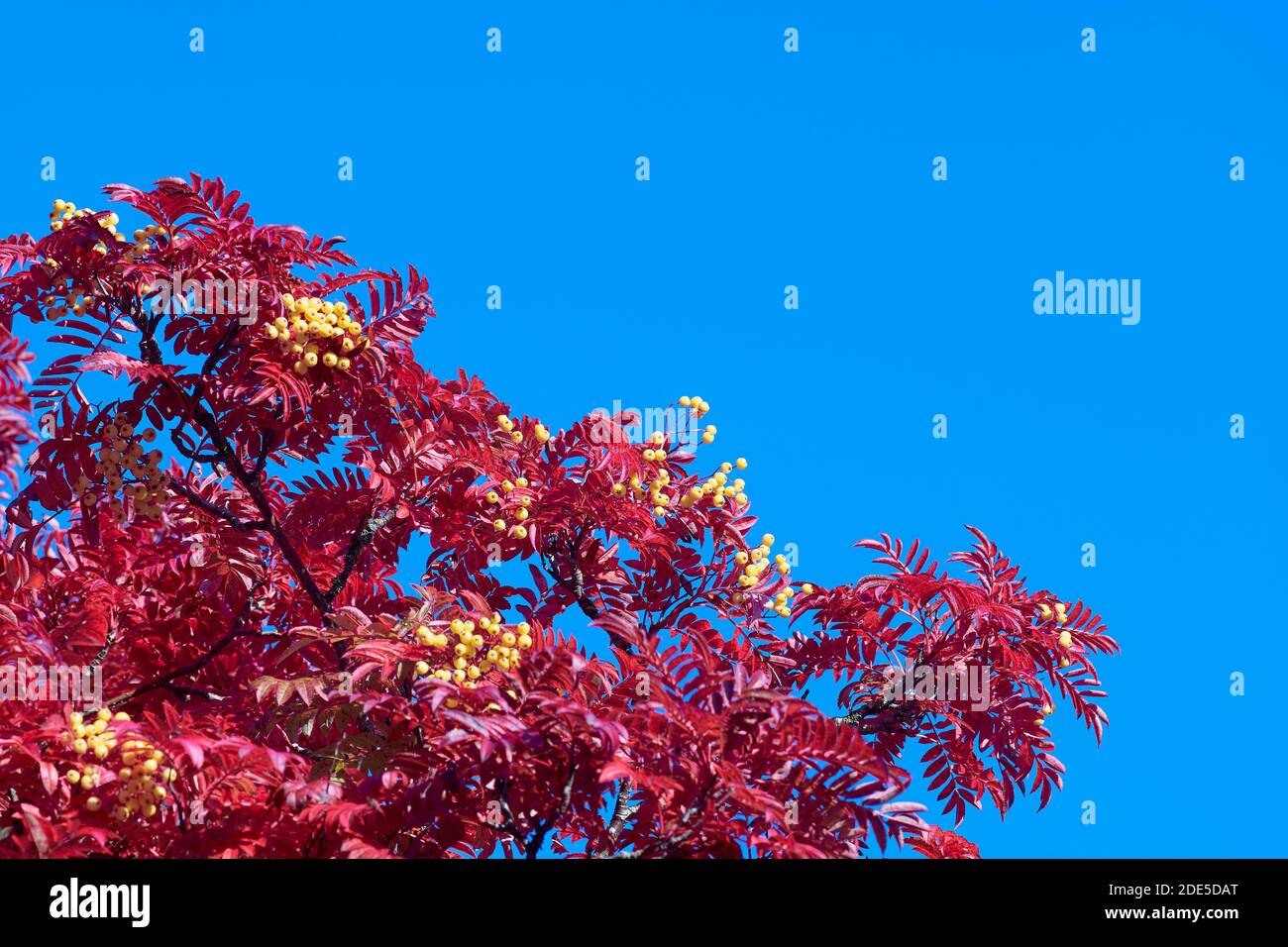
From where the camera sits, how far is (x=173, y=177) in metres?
5.58

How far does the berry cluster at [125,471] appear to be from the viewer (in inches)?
225

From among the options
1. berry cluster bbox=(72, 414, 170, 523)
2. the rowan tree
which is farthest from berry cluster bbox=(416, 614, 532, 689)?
berry cluster bbox=(72, 414, 170, 523)

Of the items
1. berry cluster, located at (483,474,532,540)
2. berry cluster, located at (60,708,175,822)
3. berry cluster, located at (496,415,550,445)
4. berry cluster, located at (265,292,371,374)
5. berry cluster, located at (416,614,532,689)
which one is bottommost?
berry cluster, located at (60,708,175,822)

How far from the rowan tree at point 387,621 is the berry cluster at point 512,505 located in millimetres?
15

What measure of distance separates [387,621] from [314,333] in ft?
3.67

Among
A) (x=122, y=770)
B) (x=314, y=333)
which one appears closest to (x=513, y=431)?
(x=314, y=333)

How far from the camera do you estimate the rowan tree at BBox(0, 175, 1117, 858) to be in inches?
180

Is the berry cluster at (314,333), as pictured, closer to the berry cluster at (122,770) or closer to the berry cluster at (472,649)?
the berry cluster at (472,649)

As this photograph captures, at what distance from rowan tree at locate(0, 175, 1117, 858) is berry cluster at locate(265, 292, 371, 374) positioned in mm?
17

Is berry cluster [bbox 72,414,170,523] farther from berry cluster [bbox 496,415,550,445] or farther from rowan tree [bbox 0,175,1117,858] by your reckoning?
berry cluster [bbox 496,415,550,445]

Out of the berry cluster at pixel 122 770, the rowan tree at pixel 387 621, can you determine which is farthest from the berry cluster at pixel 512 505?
the berry cluster at pixel 122 770

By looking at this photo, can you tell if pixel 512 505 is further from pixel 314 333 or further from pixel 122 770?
pixel 122 770
